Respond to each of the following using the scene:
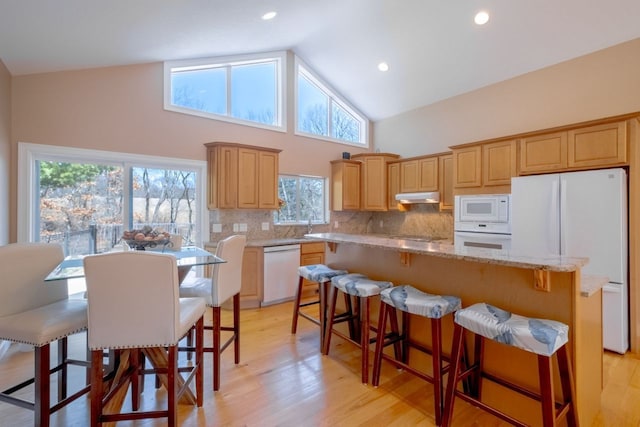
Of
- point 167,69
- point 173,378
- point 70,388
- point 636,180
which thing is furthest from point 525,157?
point 70,388

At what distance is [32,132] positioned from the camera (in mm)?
3035

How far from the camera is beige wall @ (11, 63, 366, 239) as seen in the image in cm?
303

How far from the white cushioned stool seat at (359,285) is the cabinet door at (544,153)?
234 cm

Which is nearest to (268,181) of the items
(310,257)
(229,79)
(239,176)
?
(239,176)

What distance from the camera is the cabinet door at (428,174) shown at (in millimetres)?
4777

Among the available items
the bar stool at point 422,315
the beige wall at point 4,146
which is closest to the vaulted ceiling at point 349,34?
the beige wall at point 4,146

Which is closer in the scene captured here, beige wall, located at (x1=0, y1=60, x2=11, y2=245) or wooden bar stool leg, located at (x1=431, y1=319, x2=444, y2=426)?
wooden bar stool leg, located at (x1=431, y1=319, x2=444, y2=426)

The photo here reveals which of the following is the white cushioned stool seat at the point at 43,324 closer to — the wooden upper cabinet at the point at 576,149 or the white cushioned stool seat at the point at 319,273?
the white cushioned stool seat at the point at 319,273

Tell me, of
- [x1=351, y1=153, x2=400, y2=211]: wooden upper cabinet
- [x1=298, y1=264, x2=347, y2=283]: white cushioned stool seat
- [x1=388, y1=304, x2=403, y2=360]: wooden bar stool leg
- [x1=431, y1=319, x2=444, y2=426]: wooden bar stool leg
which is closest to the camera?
[x1=431, y1=319, x2=444, y2=426]: wooden bar stool leg

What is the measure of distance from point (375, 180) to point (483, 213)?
209 centimetres

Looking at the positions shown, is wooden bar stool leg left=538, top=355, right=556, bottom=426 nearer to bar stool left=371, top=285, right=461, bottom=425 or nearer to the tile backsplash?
bar stool left=371, top=285, right=461, bottom=425

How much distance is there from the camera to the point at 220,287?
2.28 meters

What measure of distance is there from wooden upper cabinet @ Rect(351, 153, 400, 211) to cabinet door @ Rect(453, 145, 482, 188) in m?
1.41

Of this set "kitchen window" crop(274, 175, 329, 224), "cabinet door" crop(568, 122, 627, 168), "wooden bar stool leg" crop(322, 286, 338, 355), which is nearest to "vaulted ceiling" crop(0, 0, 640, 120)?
"cabinet door" crop(568, 122, 627, 168)
